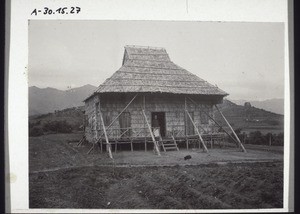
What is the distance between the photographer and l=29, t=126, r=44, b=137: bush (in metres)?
3.87

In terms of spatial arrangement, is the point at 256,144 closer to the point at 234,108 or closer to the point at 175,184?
the point at 234,108

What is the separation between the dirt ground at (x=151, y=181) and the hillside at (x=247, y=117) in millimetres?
358

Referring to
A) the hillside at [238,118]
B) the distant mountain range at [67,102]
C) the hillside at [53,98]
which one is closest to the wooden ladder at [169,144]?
the hillside at [238,118]

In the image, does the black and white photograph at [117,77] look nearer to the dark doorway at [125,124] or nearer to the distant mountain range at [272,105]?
the distant mountain range at [272,105]

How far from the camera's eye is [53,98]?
13.0ft

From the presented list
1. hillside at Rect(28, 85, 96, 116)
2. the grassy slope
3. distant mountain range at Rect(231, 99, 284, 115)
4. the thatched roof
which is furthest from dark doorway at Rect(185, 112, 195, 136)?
hillside at Rect(28, 85, 96, 116)

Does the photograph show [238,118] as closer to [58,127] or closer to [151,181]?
[151,181]

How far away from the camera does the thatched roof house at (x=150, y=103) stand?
14.7ft

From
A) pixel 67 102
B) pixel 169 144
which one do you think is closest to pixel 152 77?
pixel 169 144

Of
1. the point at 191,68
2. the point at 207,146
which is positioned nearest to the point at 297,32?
the point at 191,68

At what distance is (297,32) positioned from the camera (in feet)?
12.6

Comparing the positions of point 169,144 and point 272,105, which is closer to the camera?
point 272,105

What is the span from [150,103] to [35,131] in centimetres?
180

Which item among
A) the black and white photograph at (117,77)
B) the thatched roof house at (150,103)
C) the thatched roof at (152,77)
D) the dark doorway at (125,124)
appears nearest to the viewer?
the black and white photograph at (117,77)
